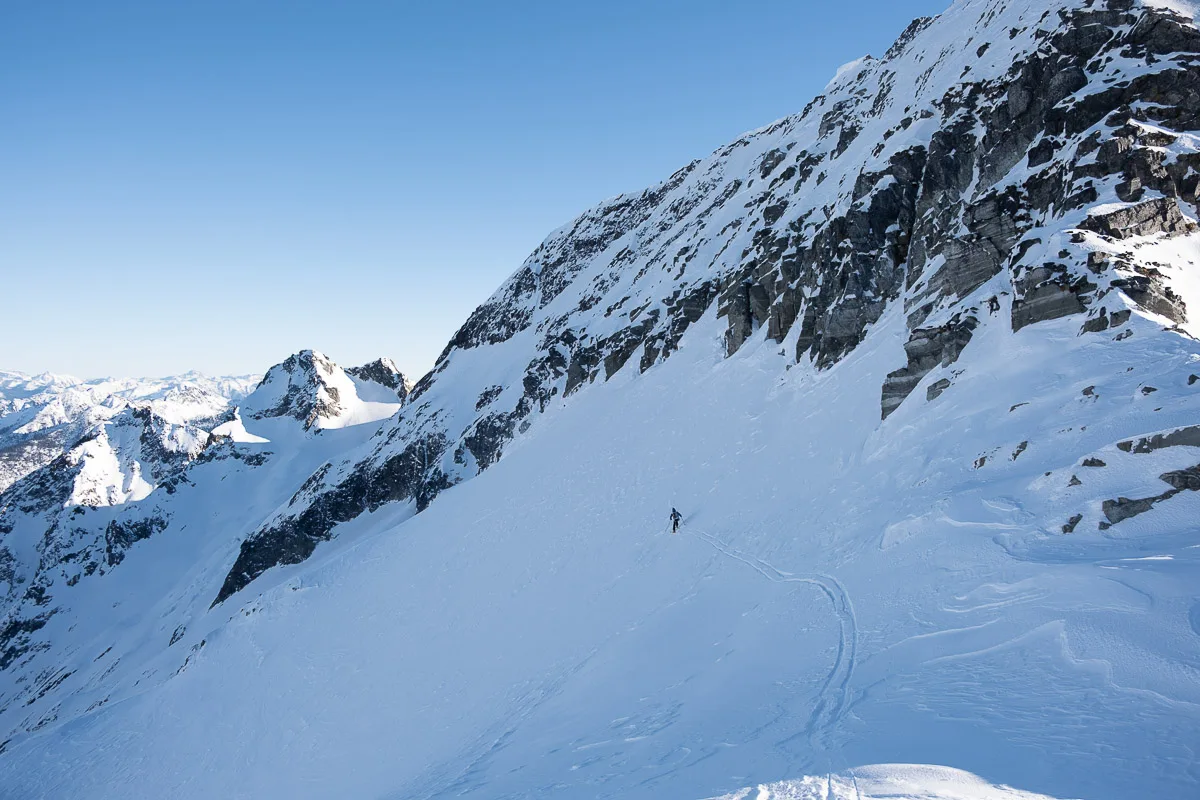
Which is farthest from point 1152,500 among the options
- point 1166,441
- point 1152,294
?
point 1152,294

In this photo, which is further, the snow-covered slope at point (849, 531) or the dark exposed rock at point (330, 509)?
the dark exposed rock at point (330, 509)

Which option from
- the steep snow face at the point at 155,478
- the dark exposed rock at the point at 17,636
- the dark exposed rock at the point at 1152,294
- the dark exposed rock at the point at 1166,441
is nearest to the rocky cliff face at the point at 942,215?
the dark exposed rock at the point at 1152,294

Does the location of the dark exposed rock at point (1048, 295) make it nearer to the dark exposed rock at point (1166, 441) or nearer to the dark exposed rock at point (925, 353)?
the dark exposed rock at point (925, 353)

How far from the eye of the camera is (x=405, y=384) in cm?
13788

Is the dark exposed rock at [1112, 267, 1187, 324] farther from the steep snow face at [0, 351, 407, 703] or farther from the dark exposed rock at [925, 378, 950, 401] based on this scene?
the steep snow face at [0, 351, 407, 703]

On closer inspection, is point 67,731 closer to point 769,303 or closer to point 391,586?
point 391,586

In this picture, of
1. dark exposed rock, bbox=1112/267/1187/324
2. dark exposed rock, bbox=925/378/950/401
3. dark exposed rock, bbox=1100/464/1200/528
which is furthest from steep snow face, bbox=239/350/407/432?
dark exposed rock, bbox=1100/464/1200/528

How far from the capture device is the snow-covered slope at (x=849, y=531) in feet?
27.3

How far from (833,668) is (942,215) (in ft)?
80.0

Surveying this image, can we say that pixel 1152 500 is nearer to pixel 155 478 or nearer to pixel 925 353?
pixel 925 353

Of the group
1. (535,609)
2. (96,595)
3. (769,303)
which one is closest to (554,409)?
(769,303)

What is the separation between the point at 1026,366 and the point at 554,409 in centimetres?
4482

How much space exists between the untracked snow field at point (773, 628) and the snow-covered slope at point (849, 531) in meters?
0.09

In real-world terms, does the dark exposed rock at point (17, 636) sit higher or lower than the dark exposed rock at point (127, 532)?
lower
